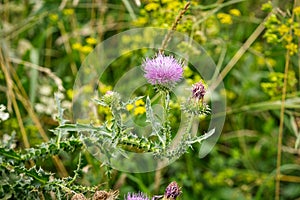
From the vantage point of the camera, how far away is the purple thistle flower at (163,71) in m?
1.12

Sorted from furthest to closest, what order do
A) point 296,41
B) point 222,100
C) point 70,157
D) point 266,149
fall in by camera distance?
point 266,149, point 222,100, point 70,157, point 296,41

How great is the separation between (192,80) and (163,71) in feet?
2.05

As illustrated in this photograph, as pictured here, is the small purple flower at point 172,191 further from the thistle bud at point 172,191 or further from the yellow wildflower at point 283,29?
the yellow wildflower at point 283,29

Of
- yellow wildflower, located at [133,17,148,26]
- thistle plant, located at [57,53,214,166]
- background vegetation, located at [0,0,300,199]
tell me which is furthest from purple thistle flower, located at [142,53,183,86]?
yellow wildflower, located at [133,17,148,26]

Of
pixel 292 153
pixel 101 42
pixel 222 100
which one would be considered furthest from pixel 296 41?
pixel 101 42

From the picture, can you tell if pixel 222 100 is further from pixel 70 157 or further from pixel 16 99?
pixel 16 99

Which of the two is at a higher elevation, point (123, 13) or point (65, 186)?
point (123, 13)

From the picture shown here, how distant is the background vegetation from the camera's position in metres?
1.75

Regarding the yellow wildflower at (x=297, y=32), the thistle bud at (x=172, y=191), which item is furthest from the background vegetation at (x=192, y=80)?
the thistle bud at (x=172, y=191)

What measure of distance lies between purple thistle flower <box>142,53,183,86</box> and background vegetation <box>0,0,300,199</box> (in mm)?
493

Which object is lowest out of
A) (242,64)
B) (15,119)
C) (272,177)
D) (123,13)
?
(272,177)

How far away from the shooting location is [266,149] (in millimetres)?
2238

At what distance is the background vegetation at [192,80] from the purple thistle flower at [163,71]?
19.4 inches

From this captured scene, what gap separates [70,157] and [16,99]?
0.88ft
